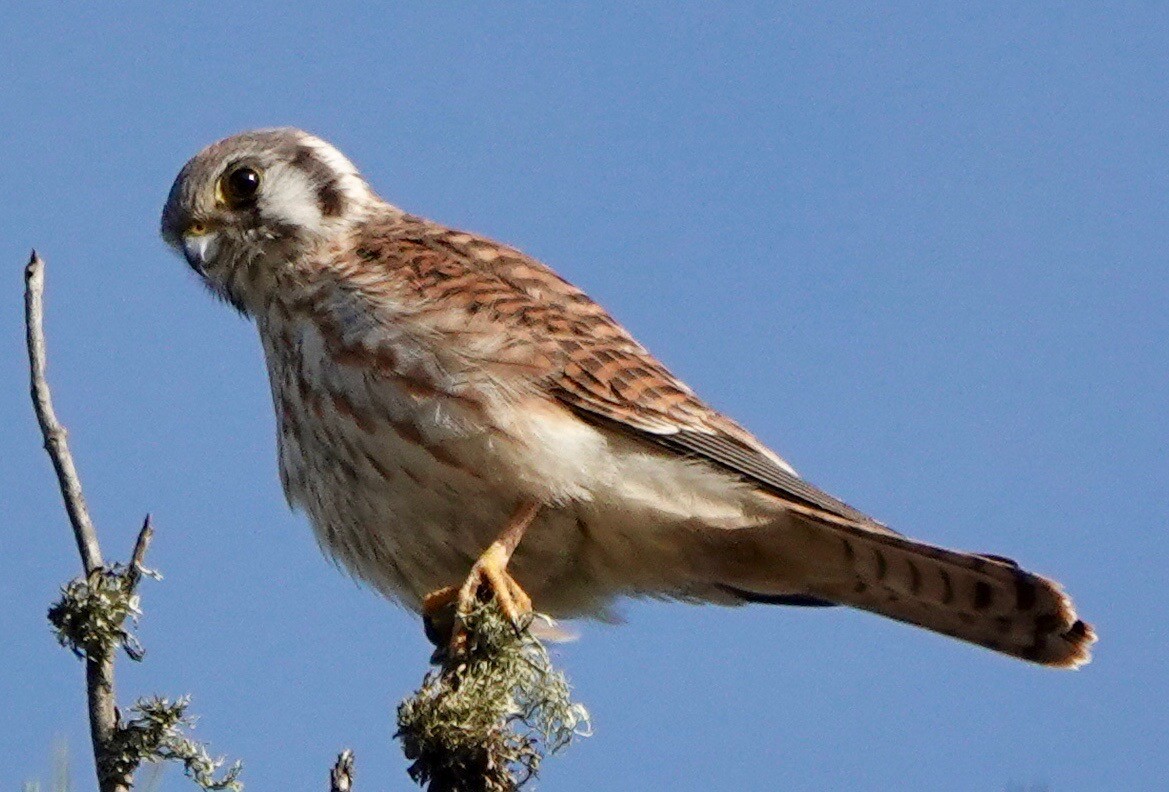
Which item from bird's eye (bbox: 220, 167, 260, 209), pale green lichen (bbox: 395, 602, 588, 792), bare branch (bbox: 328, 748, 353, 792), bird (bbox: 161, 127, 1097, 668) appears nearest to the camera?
bare branch (bbox: 328, 748, 353, 792)

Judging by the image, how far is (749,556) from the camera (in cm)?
425

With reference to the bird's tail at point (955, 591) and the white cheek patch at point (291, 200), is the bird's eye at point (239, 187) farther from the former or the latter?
the bird's tail at point (955, 591)

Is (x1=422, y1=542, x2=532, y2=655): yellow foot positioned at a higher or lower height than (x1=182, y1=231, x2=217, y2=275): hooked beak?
lower

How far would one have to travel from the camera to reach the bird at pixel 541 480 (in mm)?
3912

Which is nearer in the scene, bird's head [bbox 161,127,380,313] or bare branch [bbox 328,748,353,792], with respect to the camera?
bare branch [bbox 328,748,353,792]

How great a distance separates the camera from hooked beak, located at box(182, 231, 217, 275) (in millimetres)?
4730

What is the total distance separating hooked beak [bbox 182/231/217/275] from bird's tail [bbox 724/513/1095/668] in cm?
178

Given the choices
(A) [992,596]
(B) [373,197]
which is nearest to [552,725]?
(A) [992,596]

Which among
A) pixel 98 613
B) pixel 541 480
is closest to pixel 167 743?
pixel 98 613

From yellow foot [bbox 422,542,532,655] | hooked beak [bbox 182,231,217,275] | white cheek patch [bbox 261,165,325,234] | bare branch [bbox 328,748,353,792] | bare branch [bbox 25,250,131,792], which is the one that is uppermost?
white cheek patch [bbox 261,165,325,234]

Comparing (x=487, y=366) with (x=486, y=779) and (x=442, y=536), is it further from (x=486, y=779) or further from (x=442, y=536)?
(x=486, y=779)

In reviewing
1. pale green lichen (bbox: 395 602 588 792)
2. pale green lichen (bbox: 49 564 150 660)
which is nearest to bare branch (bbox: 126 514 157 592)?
pale green lichen (bbox: 49 564 150 660)

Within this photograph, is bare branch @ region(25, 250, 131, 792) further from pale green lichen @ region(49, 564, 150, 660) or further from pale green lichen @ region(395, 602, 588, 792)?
pale green lichen @ region(395, 602, 588, 792)

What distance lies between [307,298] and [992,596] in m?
1.85
